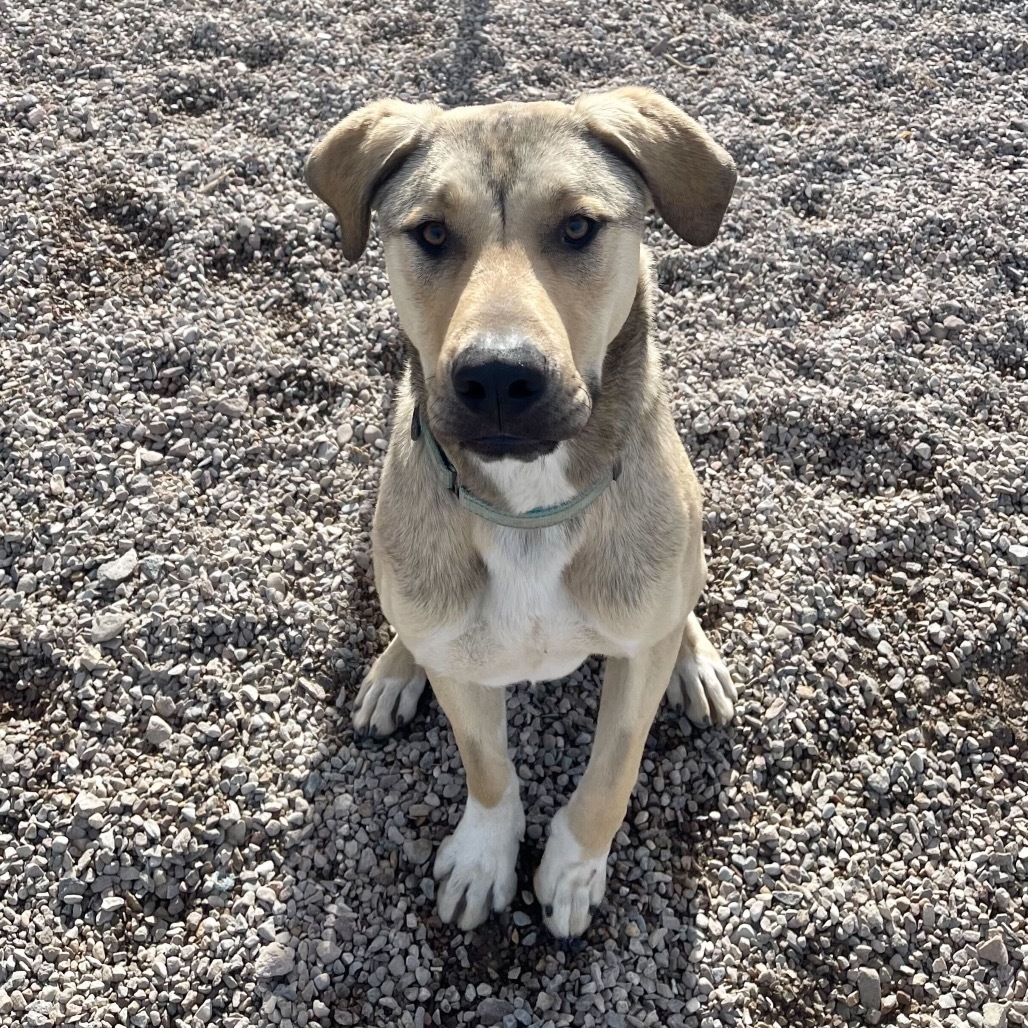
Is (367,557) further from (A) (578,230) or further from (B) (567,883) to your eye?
(A) (578,230)

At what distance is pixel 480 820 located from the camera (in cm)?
343

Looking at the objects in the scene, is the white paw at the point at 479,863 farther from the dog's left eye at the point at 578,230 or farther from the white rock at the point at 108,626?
the dog's left eye at the point at 578,230

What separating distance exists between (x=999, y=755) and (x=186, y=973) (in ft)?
9.97

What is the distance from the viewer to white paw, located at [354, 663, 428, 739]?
3.76 m

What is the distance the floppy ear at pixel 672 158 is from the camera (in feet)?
9.08

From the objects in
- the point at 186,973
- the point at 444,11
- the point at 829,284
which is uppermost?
the point at 444,11

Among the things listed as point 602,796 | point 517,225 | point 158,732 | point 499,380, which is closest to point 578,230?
point 517,225

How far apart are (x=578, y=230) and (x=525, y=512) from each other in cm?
79

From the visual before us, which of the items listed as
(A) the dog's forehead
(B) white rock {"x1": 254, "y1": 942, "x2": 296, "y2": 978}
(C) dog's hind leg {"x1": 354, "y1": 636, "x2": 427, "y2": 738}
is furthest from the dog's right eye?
(B) white rock {"x1": 254, "y1": 942, "x2": 296, "y2": 978}

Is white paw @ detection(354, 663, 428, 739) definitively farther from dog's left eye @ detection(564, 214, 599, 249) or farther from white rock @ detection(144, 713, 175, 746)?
dog's left eye @ detection(564, 214, 599, 249)

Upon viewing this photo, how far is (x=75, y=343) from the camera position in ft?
16.0

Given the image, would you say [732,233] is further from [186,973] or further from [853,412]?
[186,973]

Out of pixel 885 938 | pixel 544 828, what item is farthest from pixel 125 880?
pixel 885 938

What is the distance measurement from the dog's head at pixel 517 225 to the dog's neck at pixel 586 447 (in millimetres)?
92
